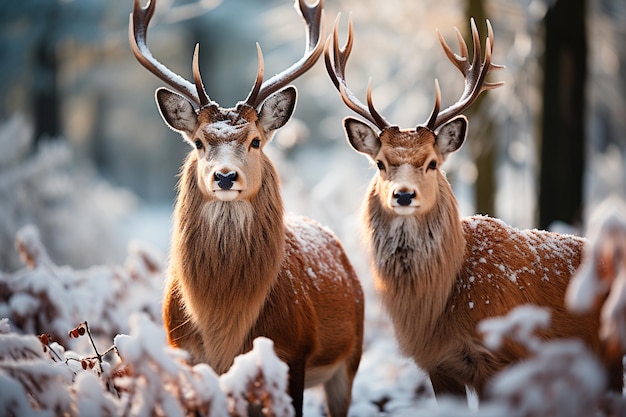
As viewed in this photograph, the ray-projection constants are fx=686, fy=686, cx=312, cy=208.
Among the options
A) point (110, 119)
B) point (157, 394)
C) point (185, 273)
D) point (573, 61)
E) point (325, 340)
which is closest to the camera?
point (157, 394)

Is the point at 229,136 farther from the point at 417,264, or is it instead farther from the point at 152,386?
the point at 152,386

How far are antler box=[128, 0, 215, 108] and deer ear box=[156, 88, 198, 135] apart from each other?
8 centimetres

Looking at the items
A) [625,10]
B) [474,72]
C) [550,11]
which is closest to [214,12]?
[625,10]

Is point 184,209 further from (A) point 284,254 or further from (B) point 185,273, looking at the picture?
(A) point 284,254

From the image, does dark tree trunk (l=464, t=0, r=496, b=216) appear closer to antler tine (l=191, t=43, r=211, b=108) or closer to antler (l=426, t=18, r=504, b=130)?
antler (l=426, t=18, r=504, b=130)

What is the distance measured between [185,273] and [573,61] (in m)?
5.88

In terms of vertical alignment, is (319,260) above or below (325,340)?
above

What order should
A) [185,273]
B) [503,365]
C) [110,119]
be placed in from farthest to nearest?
[110,119], [185,273], [503,365]

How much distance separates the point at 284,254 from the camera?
4.88 m

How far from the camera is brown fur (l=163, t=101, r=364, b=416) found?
4.45 metres

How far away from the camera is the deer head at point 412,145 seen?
4.57 metres

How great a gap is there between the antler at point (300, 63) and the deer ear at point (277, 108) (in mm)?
103

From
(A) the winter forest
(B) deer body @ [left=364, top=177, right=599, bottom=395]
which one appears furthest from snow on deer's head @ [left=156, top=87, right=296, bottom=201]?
(B) deer body @ [left=364, top=177, right=599, bottom=395]

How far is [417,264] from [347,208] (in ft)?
24.3
